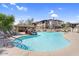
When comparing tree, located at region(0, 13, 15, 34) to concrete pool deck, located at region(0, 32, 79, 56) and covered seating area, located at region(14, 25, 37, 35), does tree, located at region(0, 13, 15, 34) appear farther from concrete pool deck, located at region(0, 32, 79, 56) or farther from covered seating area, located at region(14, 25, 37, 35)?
concrete pool deck, located at region(0, 32, 79, 56)

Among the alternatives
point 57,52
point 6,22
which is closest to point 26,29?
point 6,22

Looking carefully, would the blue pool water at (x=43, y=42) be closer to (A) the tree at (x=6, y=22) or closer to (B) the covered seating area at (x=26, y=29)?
(B) the covered seating area at (x=26, y=29)

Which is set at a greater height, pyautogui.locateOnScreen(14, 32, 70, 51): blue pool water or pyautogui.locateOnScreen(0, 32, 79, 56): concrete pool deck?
pyautogui.locateOnScreen(14, 32, 70, 51): blue pool water

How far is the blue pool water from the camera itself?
8.46 feet

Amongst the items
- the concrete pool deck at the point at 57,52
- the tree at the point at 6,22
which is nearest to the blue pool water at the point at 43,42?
the concrete pool deck at the point at 57,52

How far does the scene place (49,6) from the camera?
8.33 ft

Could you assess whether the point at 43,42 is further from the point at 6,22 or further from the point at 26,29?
the point at 6,22

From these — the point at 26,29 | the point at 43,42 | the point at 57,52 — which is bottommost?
the point at 57,52

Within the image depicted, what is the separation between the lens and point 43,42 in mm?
2586

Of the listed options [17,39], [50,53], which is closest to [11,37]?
[17,39]

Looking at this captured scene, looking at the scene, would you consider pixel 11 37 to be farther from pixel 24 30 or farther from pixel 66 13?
pixel 66 13

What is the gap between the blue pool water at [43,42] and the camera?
2580 mm

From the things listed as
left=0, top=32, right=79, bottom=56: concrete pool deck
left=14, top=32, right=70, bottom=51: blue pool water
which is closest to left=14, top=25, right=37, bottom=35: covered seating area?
left=14, top=32, right=70, bottom=51: blue pool water

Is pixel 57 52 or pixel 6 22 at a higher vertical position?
pixel 6 22
